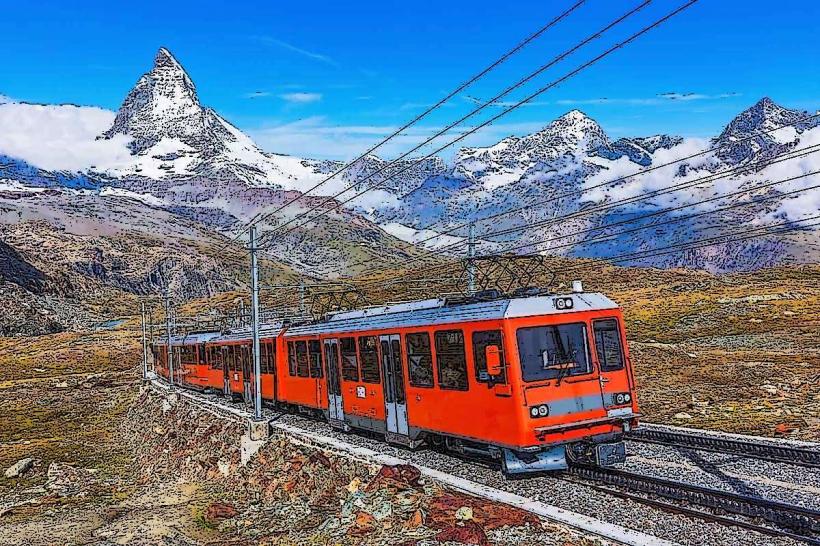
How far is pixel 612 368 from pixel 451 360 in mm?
4029

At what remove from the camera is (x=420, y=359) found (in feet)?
71.2

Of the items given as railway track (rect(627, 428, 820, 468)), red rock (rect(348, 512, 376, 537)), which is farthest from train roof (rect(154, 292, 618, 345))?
railway track (rect(627, 428, 820, 468))

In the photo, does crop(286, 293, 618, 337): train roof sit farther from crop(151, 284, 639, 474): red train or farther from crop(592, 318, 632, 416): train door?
crop(592, 318, 632, 416): train door

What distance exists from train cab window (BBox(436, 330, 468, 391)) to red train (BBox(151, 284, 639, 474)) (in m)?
0.03

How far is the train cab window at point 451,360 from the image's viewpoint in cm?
1966

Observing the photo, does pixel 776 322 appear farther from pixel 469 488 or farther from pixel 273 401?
pixel 469 488

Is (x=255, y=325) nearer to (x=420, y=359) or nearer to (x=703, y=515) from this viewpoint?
(x=420, y=359)

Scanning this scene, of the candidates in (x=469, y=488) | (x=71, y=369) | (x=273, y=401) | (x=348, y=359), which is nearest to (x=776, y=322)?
(x=273, y=401)

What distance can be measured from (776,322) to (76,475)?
6723 centimetres

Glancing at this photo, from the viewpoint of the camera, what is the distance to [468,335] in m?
19.3

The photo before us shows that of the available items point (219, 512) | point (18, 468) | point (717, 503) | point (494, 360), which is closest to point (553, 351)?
point (494, 360)

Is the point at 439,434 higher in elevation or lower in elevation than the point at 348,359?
lower

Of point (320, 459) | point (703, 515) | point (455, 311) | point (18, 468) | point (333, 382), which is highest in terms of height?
point (455, 311)

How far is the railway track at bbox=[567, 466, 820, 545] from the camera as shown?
1330 cm
